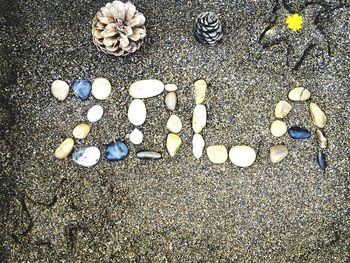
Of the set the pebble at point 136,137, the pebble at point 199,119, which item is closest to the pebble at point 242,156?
the pebble at point 199,119

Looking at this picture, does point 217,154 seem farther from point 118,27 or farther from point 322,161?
point 118,27

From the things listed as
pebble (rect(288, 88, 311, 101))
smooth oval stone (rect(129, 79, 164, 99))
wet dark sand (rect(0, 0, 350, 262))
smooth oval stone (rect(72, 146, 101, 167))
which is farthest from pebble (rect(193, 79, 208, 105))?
smooth oval stone (rect(72, 146, 101, 167))

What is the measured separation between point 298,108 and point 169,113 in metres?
0.54

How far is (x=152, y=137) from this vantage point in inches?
74.5

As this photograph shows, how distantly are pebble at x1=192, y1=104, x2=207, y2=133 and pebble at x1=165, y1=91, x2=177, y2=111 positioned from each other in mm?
98

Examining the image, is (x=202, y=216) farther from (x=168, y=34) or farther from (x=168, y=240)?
(x=168, y=34)

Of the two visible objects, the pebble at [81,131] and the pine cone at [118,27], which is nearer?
the pine cone at [118,27]

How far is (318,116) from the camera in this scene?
6.13 ft

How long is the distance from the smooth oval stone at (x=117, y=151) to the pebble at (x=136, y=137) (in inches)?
1.6

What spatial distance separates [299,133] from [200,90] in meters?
0.45

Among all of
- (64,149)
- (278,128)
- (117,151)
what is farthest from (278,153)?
(64,149)

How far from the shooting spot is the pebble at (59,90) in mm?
1896

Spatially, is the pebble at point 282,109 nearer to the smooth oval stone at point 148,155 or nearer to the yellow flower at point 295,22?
the yellow flower at point 295,22

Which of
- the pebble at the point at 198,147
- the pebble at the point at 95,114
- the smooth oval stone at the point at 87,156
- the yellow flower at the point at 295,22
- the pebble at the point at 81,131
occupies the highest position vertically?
the yellow flower at the point at 295,22
